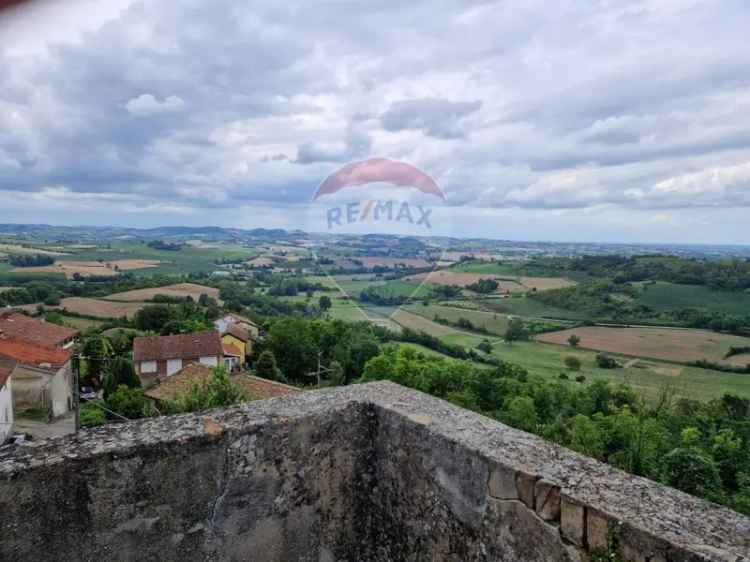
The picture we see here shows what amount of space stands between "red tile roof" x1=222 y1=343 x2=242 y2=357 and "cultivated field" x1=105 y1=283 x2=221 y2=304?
1405cm

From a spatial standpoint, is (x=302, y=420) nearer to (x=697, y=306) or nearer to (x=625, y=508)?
(x=625, y=508)

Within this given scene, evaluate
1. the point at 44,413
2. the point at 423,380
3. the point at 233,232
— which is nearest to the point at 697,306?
the point at 423,380

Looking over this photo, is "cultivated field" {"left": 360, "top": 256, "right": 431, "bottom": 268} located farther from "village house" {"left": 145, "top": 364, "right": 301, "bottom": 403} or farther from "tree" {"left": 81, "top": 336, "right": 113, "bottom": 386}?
"tree" {"left": 81, "top": 336, "right": 113, "bottom": 386}

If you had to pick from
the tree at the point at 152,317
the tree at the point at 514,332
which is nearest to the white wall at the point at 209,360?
the tree at the point at 152,317

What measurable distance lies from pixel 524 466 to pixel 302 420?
1.08m

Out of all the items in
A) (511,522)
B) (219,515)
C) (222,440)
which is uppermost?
(222,440)

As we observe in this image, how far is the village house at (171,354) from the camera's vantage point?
31.3 meters

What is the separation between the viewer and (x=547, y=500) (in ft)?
6.27

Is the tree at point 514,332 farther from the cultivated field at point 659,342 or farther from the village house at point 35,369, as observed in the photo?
the village house at point 35,369

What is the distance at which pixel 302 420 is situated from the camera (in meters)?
2.51

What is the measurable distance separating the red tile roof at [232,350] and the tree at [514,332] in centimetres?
2037

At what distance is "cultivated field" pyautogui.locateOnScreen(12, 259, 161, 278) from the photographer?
5904 cm

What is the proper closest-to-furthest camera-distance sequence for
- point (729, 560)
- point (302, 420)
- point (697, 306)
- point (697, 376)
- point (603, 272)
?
point (729, 560), point (302, 420), point (697, 376), point (697, 306), point (603, 272)

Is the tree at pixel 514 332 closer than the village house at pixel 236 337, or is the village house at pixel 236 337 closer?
the village house at pixel 236 337
